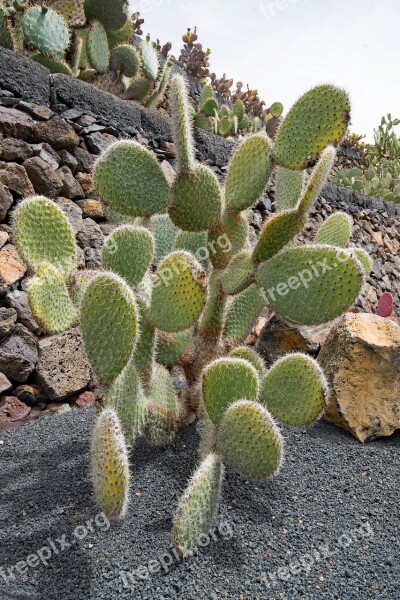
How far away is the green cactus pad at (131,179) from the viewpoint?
155cm

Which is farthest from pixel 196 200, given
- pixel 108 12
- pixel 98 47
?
pixel 108 12

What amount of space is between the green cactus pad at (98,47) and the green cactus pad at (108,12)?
0.06 m

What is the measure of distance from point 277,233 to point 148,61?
3104mm

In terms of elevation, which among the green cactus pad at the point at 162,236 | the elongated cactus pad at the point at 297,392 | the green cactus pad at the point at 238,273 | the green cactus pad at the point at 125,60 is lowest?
the elongated cactus pad at the point at 297,392

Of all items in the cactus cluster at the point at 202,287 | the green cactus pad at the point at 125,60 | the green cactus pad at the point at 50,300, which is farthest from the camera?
the green cactus pad at the point at 125,60

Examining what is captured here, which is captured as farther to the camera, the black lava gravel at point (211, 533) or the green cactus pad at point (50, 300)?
A: the green cactus pad at point (50, 300)

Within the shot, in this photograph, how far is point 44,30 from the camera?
312 cm

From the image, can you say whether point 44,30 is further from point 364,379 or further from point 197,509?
point 197,509

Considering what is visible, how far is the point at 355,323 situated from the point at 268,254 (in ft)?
2.93

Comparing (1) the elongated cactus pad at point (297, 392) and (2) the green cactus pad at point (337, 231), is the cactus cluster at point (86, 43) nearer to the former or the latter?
(2) the green cactus pad at point (337, 231)

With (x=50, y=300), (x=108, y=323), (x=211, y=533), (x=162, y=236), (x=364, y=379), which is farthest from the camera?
(x=364, y=379)

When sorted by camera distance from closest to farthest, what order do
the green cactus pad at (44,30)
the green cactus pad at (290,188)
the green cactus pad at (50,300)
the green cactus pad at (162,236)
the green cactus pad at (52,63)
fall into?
1. the green cactus pad at (50,300)
2. the green cactus pad at (290,188)
3. the green cactus pad at (162,236)
4. the green cactus pad at (44,30)
5. the green cactus pad at (52,63)

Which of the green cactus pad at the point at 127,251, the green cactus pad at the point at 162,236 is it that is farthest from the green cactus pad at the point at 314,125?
the green cactus pad at the point at 162,236

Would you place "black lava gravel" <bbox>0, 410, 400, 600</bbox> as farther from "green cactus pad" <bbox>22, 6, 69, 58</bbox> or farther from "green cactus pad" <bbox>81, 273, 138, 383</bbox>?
"green cactus pad" <bbox>22, 6, 69, 58</bbox>
